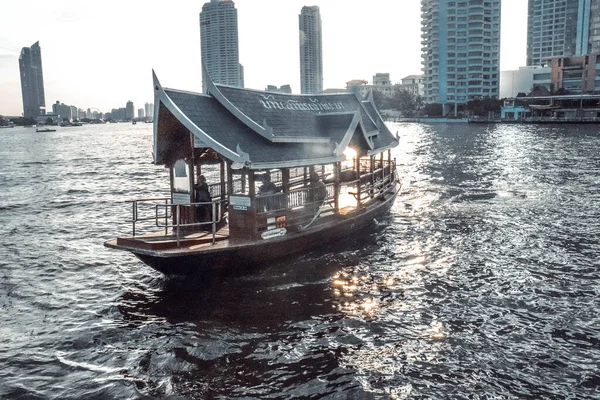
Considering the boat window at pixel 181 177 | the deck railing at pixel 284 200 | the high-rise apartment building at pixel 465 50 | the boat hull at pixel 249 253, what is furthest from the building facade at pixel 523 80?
the boat window at pixel 181 177

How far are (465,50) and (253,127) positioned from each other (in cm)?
15175

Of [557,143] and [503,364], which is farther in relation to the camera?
[557,143]

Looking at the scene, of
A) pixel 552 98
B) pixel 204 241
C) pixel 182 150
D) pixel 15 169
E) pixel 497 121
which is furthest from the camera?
pixel 497 121

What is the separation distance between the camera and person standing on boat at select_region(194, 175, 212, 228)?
53.6 feet

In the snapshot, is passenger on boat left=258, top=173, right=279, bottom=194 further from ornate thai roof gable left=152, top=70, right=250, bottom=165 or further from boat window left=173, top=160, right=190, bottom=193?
ornate thai roof gable left=152, top=70, right=250, bottom=165

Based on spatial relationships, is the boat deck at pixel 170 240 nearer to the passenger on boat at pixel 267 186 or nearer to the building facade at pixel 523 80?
the passenger on boat at pixel 267 186

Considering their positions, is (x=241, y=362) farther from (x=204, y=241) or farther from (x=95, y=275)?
(x=95, y=275)

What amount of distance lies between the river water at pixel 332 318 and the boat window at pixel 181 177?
115 inches

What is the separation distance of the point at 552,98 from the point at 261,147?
383 ft

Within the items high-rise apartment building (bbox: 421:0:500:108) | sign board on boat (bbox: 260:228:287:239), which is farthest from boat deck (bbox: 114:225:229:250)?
high-rise apartment building (bbox: 421:0:500:108)

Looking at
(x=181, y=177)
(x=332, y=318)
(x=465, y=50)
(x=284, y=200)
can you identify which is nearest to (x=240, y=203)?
(x=284, y=200)

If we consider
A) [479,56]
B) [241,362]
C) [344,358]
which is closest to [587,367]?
[344,358]

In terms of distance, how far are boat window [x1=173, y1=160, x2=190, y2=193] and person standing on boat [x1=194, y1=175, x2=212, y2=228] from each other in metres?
0.38

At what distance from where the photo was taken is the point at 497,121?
4845 inches
